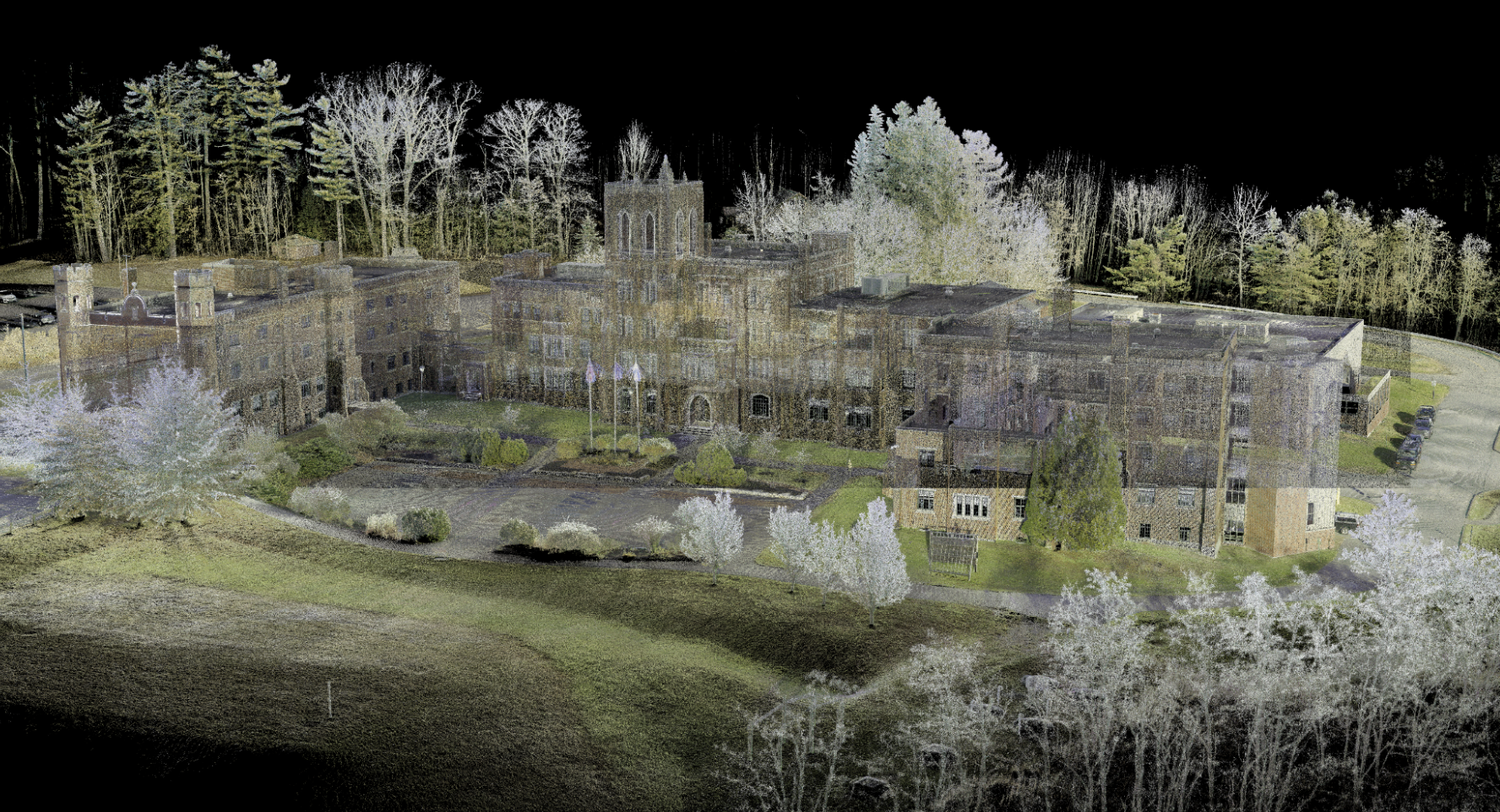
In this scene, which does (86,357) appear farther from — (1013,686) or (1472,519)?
(1472,519)

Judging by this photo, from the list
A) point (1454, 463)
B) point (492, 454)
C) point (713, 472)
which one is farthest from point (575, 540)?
point (1454, 463)

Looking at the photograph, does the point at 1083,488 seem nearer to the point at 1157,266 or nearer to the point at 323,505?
the point at 323,505

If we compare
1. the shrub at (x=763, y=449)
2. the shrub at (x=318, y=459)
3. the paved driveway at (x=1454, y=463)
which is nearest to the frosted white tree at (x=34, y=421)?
the shrub at (x=318, y=459)

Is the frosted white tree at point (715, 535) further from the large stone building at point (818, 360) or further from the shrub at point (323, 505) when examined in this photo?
the shrub at point (323, 505)

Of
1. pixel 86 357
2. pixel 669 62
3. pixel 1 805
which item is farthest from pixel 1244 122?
pixel 1 805

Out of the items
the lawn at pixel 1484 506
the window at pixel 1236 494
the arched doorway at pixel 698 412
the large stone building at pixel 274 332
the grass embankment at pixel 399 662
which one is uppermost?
the large stone building at pixel 274 332

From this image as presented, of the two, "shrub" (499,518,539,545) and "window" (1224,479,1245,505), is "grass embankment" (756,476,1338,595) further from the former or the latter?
"shrub" (499,518,539,545)

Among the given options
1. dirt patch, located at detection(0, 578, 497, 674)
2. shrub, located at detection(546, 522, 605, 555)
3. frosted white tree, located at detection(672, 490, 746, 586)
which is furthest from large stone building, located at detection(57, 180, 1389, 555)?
dirt patch, located at detection(0, 578, 497, 674)
